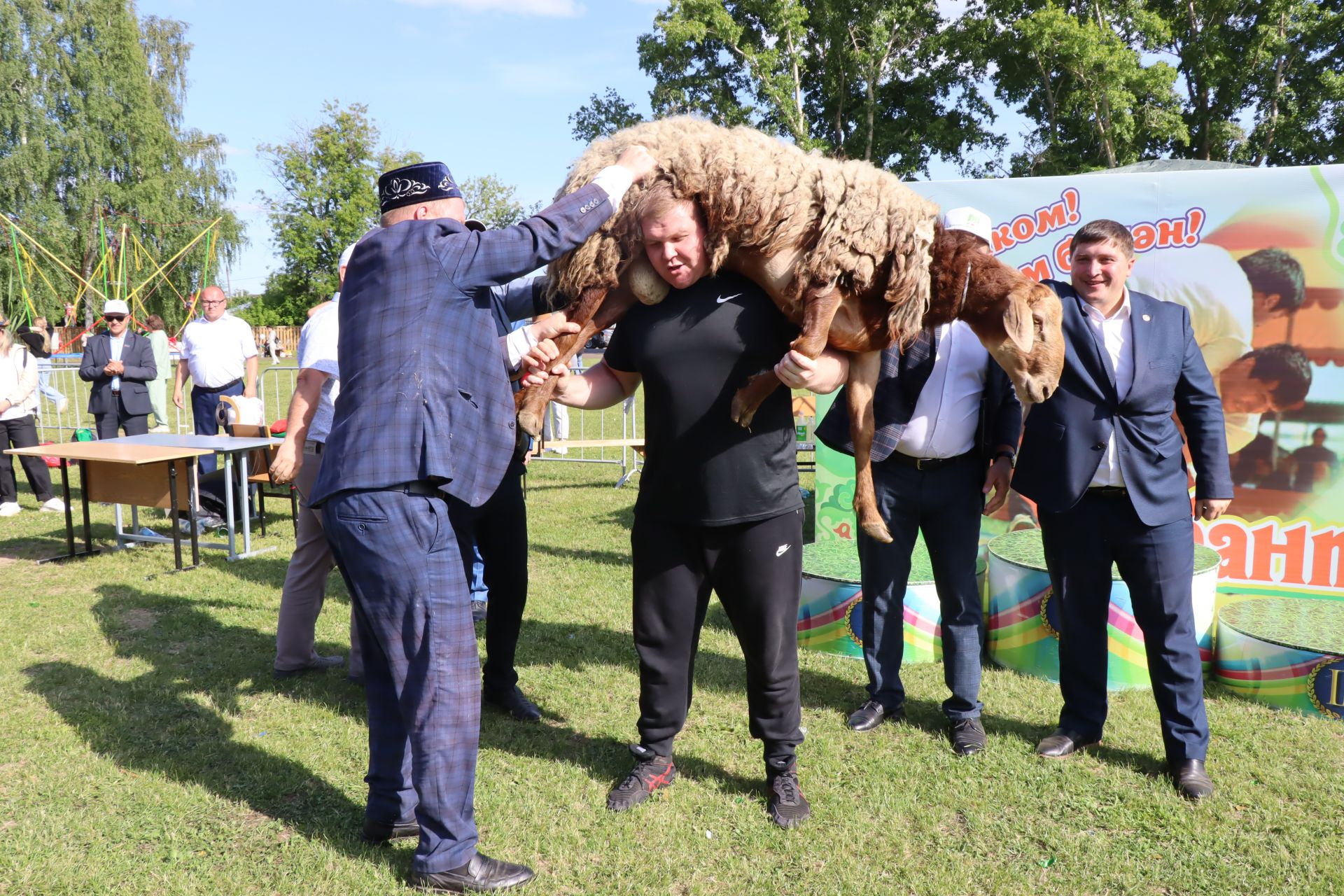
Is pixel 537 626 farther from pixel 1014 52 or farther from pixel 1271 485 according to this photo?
pixel 1014 52

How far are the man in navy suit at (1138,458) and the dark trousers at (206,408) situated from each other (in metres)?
8.60

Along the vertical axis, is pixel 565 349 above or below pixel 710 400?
above

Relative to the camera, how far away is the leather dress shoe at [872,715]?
429cm

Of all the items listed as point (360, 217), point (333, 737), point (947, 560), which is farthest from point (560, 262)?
point (360, 217)

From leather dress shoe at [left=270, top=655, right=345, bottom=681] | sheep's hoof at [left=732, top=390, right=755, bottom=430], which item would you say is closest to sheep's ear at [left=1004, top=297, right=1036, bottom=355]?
sheep's hoof at [left=732, top=390, right=755, bottom=430]

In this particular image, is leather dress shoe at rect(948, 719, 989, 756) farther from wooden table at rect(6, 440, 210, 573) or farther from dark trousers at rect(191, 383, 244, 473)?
dark trousers at rect(191, 383, 244, 473)

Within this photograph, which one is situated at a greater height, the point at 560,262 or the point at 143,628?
the point at 560,262

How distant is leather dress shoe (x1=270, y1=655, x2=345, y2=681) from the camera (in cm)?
500

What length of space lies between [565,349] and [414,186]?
75 centimetres

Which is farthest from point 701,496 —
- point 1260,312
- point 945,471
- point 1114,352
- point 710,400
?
point 1260,312

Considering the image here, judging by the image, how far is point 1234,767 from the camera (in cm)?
386

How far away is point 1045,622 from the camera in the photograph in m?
4.89

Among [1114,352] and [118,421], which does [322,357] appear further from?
[118,421]

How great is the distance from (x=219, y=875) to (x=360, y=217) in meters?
35.2
